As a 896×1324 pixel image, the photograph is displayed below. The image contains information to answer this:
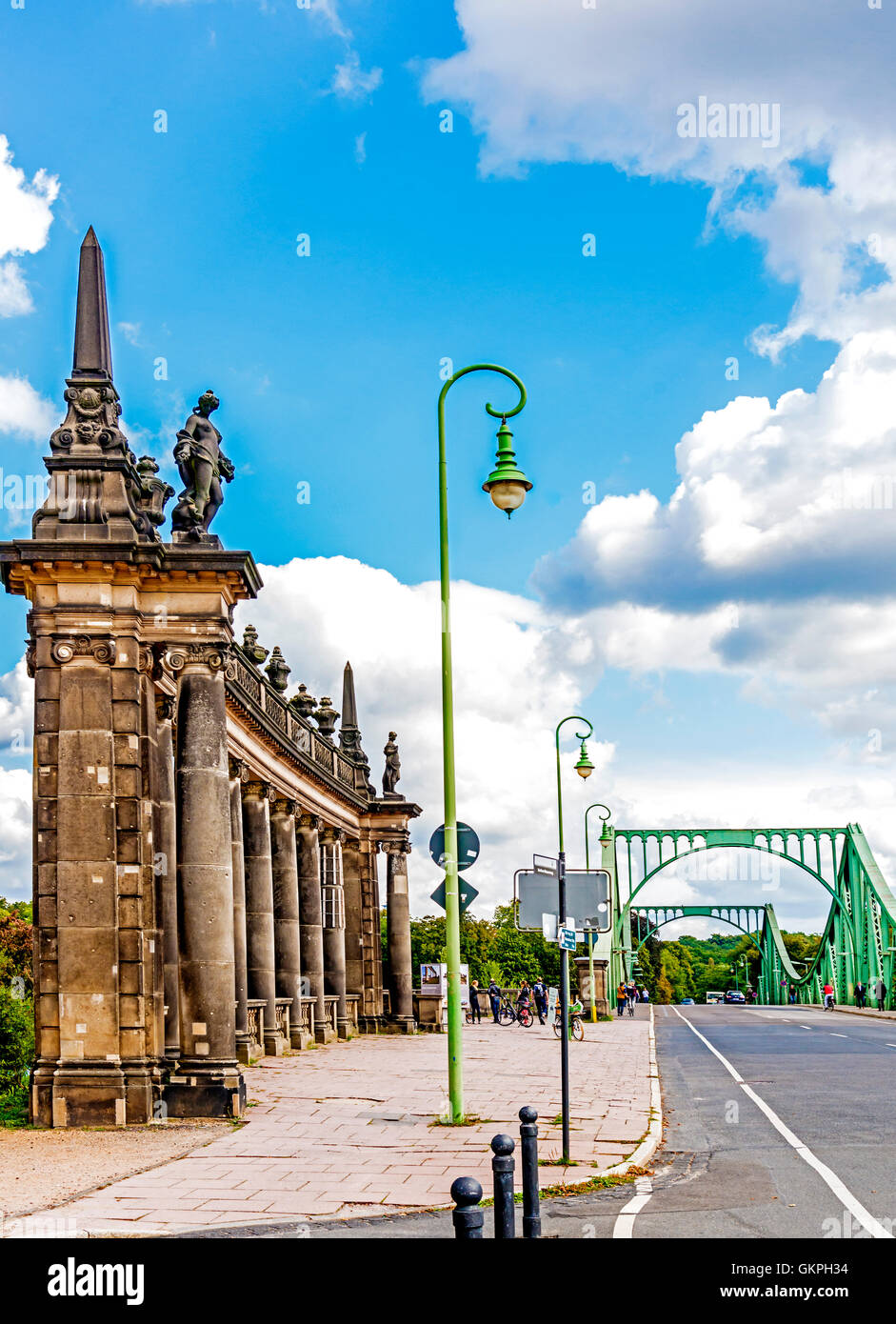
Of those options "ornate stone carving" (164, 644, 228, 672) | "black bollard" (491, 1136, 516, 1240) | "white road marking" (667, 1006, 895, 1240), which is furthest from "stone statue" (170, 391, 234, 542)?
"black bollard" (491, 1136, 516, 1240)

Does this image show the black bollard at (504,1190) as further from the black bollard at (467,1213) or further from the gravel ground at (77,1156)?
the gravel ground at (77,1156)

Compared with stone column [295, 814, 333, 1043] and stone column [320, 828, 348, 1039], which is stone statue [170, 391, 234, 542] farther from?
stone column [320, 828, 348, 1039]

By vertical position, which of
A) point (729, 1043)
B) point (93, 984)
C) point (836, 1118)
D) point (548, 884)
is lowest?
point (729, 1043)

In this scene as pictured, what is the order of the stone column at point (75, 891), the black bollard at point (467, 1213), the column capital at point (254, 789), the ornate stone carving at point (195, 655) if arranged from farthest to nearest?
the column capital at point (254, 789), the ornate stone carving at point (195, 655), the stone column at point (75, 891), the black bollard at point (467, 1213)

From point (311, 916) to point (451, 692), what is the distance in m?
23.1

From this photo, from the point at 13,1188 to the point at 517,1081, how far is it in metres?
12.0

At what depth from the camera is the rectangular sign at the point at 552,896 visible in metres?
14.2

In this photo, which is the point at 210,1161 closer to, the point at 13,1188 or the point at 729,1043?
the point at 13,1188

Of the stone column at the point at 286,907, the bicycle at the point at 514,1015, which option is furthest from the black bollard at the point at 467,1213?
the bicycle at the point at 514,1015

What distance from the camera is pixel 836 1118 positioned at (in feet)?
56.7

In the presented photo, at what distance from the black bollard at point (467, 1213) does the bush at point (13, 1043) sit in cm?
1807

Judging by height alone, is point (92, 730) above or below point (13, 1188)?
above
